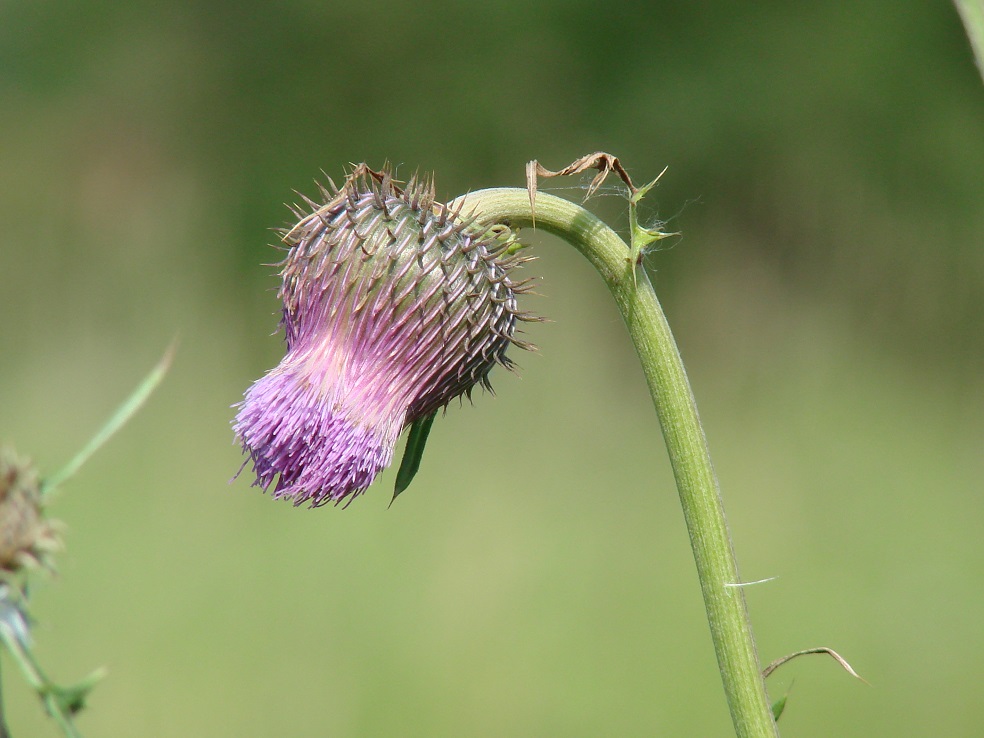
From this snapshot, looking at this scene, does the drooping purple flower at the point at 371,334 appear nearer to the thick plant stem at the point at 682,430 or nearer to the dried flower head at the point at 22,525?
the thick plant stem at the point at 682,430

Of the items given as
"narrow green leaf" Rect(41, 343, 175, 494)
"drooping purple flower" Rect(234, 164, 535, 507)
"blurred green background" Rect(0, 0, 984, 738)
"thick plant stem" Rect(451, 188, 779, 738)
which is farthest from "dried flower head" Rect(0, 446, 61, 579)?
"blurred green background" Rect(0, 0, 984, 738)

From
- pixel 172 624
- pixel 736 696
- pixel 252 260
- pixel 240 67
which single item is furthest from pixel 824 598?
pixel 240 67

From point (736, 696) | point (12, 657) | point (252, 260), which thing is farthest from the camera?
point (252, 260)

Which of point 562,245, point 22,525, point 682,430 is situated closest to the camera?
point 22,525

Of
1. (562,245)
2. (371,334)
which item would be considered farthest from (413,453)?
(562,245)

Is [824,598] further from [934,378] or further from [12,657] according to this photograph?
[12,657]

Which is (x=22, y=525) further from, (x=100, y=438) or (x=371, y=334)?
(x=371, y=334)
